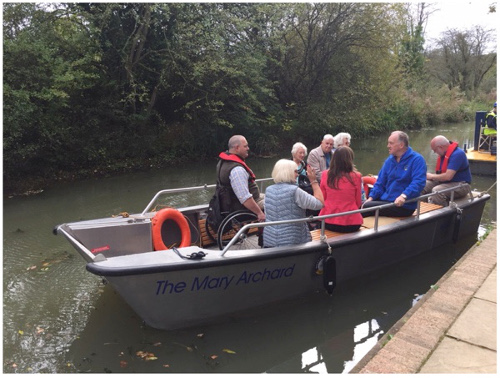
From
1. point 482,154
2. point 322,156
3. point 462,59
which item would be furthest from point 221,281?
point 462,59

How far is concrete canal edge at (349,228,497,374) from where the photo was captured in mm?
2938

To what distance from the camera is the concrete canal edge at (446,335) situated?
2938 mm

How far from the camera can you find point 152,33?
11.6 m

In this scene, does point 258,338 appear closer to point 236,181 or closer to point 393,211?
point 236,181

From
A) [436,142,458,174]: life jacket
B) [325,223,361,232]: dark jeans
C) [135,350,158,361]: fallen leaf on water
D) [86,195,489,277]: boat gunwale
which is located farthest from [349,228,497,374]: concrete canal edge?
[436,142,458,174]: life jacket

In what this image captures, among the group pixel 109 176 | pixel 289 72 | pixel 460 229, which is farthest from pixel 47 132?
pixel 289 72

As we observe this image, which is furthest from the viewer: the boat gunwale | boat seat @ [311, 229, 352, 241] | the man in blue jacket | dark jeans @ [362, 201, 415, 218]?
dark jeans @ [362, 201, 415, 218]

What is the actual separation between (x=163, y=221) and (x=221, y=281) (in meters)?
1.30

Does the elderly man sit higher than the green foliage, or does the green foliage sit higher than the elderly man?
the green foliage

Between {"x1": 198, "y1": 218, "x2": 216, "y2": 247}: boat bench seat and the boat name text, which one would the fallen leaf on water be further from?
{"x1": 198, "y1": 218, "x2": 216, "y2": 247}: boat bench seat

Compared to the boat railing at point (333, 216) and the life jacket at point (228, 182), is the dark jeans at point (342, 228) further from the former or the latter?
the life jacket at point (228, 182)

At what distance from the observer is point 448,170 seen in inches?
244

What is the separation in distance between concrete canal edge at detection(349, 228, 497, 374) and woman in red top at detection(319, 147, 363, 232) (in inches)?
45.6

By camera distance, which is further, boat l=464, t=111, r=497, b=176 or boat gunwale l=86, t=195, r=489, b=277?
boat l=464, t=111, r=497, b=176
